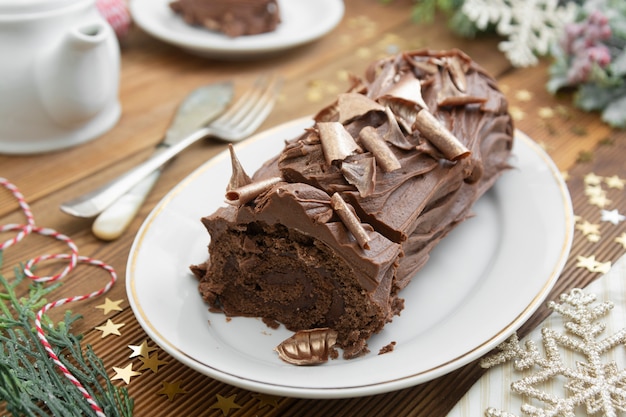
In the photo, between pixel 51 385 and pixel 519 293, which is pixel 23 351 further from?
pixel 519 293

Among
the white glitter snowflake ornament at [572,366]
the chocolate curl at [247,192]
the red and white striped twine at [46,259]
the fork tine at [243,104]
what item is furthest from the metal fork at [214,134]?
the white glitter snowflake ornament at [572,366]

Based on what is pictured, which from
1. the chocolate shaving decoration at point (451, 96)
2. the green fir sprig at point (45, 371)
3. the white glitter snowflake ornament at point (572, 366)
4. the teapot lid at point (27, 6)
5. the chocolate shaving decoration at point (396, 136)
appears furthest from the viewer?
the teapot lid at point (27, 6)

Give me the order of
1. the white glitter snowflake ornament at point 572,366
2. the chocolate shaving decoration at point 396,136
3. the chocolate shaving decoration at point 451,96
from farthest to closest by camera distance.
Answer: the chocolate shaving decoration at point 451,96
the chocolate shaving decoration at point 396,136
the white glitter snowflake ornament at point 572,366

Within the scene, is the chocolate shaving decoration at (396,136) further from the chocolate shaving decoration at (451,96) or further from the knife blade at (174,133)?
the knife blade at (174,133)

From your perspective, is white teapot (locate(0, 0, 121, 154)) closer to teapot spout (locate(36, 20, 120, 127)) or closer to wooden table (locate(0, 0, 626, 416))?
teapot spout (locate(36, 20, 120, 127))

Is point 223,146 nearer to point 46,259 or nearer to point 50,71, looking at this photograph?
point 50,71

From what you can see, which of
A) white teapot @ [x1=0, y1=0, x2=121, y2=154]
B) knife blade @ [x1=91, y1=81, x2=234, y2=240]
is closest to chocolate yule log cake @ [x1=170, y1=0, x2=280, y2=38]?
knife blade @ [x1=91, y1=81, x2=234, y2=240]
